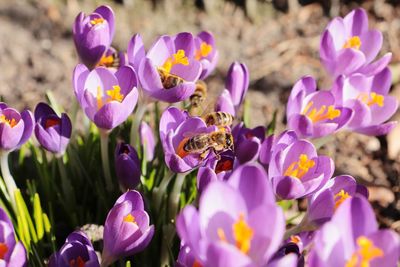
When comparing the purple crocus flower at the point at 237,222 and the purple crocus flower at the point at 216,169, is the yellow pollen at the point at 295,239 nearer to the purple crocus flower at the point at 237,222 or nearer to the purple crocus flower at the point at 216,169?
the purple crocus flower at the point at 216,169

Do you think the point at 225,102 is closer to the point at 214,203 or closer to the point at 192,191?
the point at 192,191

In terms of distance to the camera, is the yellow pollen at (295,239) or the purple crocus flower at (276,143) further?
the yellow pollen at (295,239)

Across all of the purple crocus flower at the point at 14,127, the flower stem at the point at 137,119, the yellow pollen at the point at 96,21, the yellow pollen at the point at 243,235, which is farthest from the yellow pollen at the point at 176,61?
the yellow pollen at the point at 243,235

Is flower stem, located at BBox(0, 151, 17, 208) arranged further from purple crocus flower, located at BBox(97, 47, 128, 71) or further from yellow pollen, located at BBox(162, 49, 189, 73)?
yellow pollen, located at BBox(162, 49, 189, 73)

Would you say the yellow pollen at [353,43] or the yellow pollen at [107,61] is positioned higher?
the yellow pollen at [107,61]

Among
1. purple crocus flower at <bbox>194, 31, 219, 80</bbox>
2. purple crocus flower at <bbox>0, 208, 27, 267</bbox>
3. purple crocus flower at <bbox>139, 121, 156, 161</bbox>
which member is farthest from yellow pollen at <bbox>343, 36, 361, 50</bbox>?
purple crocus flower at <bbox>0, 208, 27, 267</bbox>

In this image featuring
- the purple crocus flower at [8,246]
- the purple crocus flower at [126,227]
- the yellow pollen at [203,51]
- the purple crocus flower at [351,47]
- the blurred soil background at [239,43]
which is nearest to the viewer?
the purple crocus flower at [8,246]

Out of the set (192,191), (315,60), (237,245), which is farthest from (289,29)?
(237,245)
